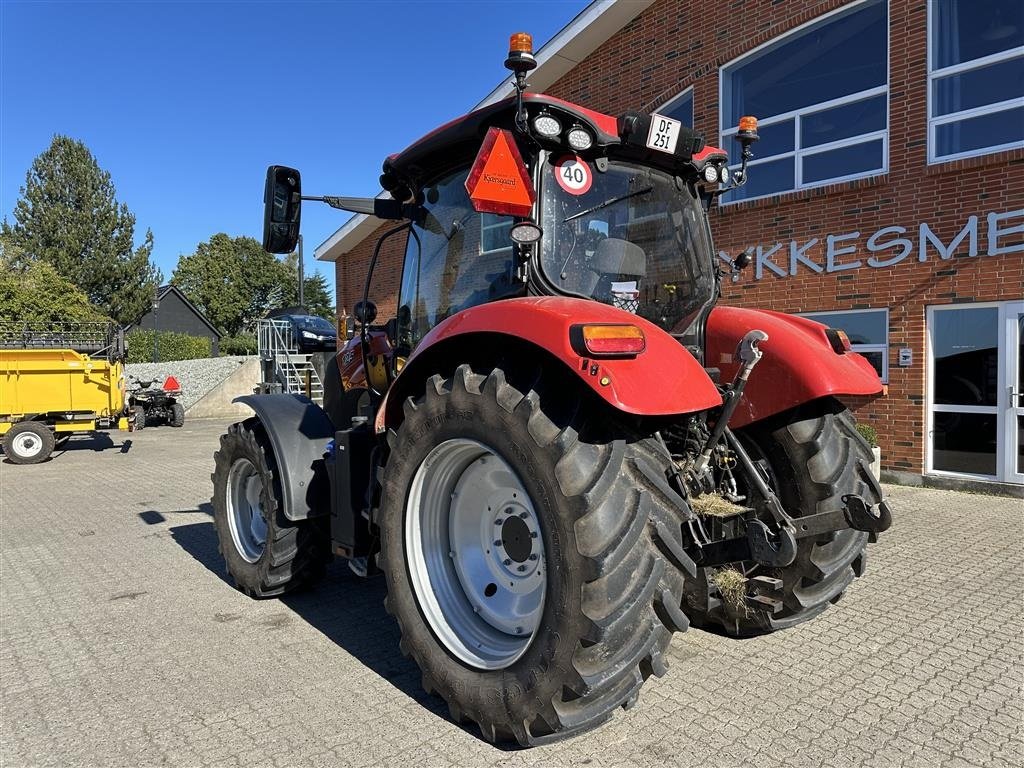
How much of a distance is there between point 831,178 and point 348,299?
14045 mm

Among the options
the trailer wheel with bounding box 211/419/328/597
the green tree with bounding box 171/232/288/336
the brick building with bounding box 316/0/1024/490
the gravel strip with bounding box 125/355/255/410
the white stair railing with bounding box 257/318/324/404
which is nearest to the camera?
the trailer wheel with bounding box 211/419/328/597

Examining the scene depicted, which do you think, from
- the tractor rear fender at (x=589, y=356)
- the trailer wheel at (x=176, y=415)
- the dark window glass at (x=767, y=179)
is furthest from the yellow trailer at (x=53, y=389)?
the tractor rear fender at (x=589, y=356)

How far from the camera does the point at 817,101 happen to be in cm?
973

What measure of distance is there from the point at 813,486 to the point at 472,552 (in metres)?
1.62

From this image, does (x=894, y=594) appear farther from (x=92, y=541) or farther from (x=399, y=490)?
(x=92, y=541)

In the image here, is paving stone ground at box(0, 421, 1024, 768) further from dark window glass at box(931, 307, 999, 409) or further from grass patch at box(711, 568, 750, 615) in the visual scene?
dark window glass at box(931, 307, 999, 409)

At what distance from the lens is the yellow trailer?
1192cm

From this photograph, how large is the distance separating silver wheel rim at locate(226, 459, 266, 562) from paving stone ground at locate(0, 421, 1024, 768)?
1.02 feet

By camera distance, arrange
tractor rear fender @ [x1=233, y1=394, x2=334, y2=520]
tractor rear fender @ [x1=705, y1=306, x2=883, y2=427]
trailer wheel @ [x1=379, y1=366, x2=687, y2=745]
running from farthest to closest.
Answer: tractor rear fender @ [x1=233, y1=394, x2=334, y2=520] → tractor rear fender @ [x1=705, y1=306, x2=883, y2=427] → trailer wheel @ [x1=379, y1=366, x2=687, y2=745]

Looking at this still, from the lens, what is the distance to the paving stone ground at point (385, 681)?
2.68m

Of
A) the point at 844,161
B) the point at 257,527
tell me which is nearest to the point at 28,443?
the point at 257,527

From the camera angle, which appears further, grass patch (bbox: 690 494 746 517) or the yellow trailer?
the yellow trailer

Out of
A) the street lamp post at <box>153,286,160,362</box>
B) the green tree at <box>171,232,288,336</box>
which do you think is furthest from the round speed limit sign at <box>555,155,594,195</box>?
the green tree at <box>171,232,288,336</box>

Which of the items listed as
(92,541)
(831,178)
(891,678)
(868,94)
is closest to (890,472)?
(831,178)
